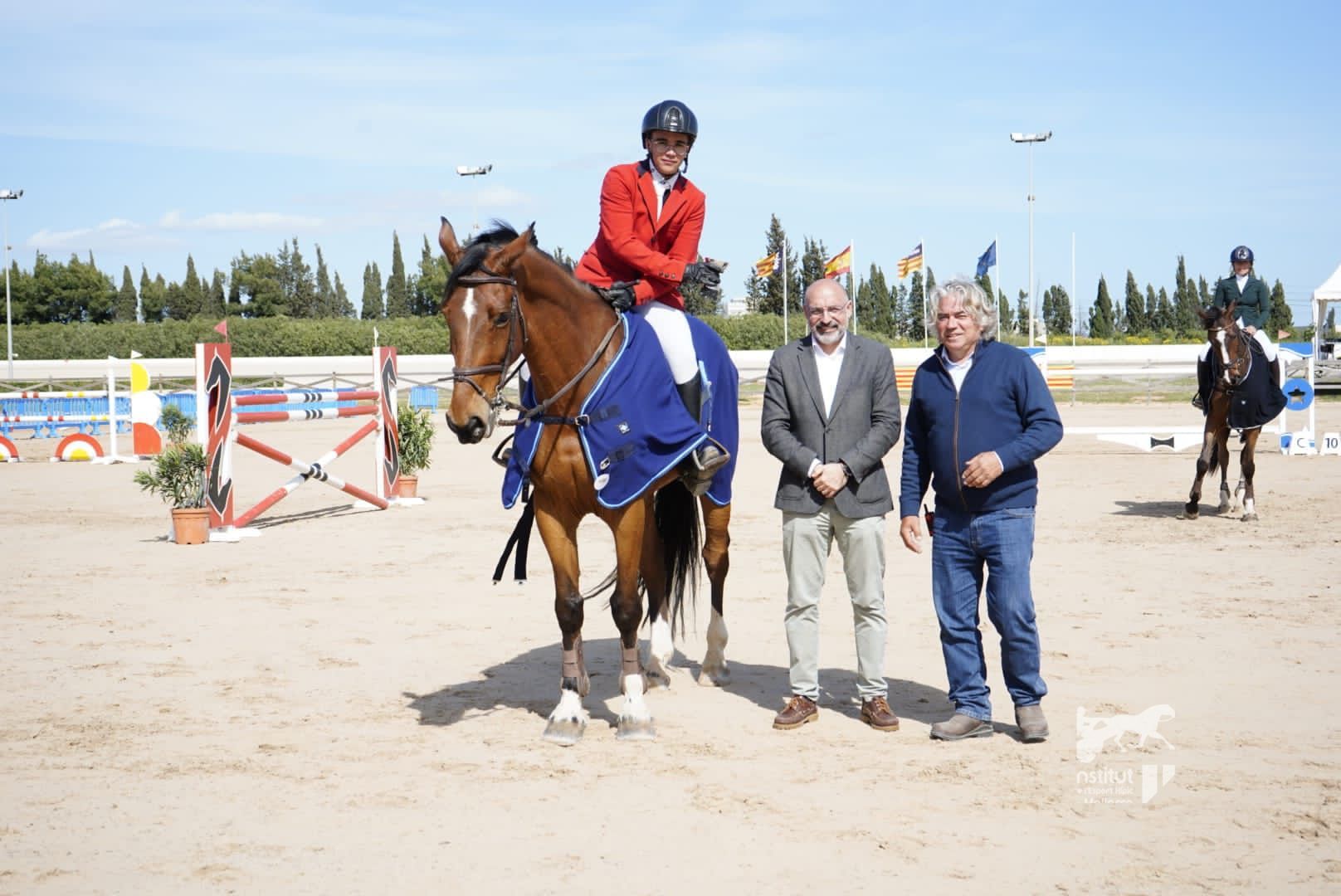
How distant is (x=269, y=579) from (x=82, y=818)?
18.2ft

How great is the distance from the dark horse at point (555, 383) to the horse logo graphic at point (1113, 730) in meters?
1.96

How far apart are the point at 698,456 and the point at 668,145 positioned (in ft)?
5.32

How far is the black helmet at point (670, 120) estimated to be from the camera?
627 cm

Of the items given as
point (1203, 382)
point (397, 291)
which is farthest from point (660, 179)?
point (397, 291)

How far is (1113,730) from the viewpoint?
5492mm

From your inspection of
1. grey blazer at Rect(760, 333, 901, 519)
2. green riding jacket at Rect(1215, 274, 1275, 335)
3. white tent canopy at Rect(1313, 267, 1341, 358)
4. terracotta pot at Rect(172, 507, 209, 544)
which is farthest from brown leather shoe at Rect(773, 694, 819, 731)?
white tent canopy at Rect(1313, 267, 1341, 358)

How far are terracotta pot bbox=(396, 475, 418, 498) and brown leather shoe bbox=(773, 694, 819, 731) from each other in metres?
10.2

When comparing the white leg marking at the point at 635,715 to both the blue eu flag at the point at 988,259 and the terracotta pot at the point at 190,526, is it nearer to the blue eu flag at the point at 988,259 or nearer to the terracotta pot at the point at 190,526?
the terracotta pot at the point at 190,526

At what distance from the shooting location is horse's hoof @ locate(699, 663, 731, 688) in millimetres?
6898

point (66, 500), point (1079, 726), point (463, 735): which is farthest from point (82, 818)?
point (66, 500)

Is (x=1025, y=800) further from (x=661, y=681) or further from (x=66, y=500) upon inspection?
(x=66, y=500)

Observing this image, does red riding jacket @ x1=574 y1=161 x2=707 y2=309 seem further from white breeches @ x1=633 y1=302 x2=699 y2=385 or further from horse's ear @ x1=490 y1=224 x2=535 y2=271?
horse's ear @ x1=490 y1=224 x2=535 y2=271

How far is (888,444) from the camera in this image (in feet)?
18.8

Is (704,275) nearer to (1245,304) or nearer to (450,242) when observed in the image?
(450,242)
